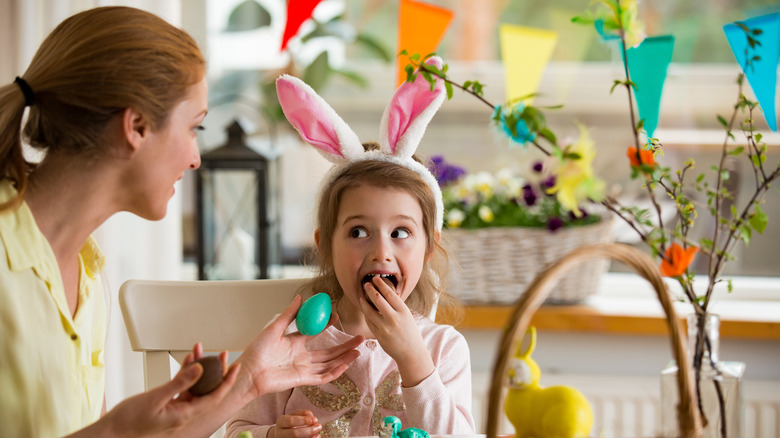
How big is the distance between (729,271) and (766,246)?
130 millimetres

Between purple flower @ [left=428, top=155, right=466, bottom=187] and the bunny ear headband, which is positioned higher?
the bunny ear headband

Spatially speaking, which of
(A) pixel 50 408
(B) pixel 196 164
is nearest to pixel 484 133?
(B) pixel 196 164

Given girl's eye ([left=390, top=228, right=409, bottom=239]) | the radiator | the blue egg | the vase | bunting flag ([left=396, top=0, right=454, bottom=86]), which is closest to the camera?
the vase

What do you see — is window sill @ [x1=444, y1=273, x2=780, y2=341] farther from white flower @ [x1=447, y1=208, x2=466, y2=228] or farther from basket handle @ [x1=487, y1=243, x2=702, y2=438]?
basket handle @ [x1=487, y1=243, x2=702, y2=438]

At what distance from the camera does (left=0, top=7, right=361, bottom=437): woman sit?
102 centimetres

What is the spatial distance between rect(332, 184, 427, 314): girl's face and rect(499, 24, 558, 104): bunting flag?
784 millimetres

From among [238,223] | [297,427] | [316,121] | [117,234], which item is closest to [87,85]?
[316,121]

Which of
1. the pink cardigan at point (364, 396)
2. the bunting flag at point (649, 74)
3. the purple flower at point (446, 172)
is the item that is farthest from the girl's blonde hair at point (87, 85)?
the purple flower at point (446, 172)

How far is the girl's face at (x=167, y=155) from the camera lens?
109 cm

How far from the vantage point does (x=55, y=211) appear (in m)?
1.08

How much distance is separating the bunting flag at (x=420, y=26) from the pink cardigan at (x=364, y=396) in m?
0.77

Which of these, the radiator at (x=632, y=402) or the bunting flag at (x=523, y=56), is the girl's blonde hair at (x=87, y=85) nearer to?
the bunting flag at (x=523, y=56)

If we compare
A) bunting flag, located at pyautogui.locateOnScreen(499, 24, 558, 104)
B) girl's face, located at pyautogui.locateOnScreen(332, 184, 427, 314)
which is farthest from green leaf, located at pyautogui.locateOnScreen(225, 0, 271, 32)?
girl's face, located at pyautogui.locateOnScreen(332, 184, 427, 314)

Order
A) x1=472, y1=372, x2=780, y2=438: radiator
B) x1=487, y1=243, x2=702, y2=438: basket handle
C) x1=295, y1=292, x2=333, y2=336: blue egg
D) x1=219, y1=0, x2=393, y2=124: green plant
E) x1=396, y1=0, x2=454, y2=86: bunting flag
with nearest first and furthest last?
x1=487, y1=243, x2=702, y2=438: basket handle < x1=295, y1=292, x2=333, y2=336: blue egg < x1=396, y1=0, x2=454, y2=86: bunting flag < x1=472, y1=372, x2=780, y2=438: radiator < x1=219, y1=0, x2=393, y2=124: green plant
